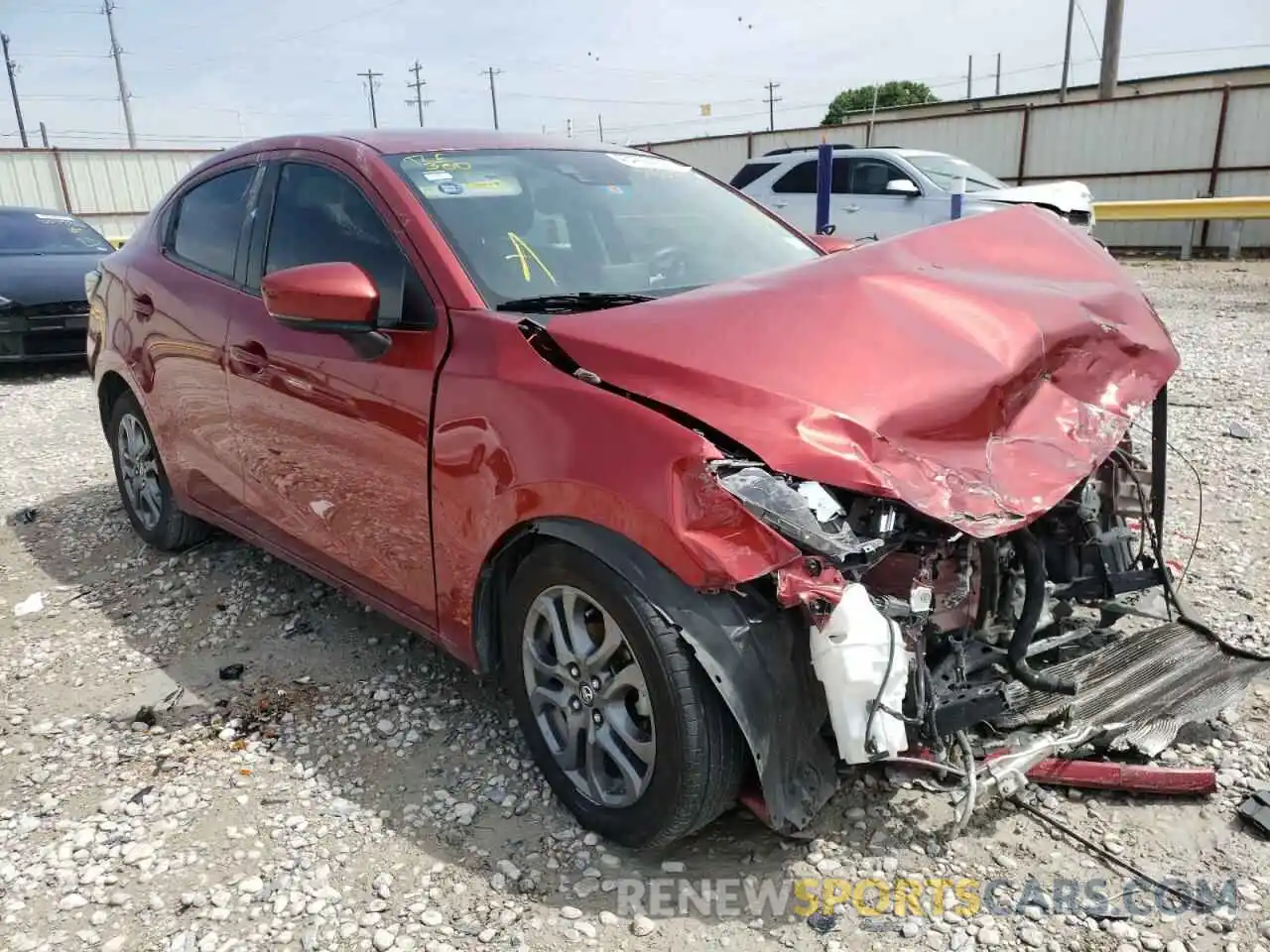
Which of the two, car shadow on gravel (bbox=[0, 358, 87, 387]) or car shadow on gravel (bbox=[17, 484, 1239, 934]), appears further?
car shadow on gravel (bbox=[0, 358, 87, 387])

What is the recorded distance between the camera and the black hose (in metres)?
2.61

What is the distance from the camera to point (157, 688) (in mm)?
3506

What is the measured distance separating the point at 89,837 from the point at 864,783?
214cm

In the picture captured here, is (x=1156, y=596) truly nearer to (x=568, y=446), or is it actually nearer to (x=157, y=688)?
(x=568, y=446)

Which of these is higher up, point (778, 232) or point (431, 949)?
point (778, 232)

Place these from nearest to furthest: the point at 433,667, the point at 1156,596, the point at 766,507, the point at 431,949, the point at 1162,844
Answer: the point at 766,507
the point at 431,949
the point at 1162,844
the point at 1156,596
the point at 433,667

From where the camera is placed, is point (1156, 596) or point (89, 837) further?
point (1156, 596)

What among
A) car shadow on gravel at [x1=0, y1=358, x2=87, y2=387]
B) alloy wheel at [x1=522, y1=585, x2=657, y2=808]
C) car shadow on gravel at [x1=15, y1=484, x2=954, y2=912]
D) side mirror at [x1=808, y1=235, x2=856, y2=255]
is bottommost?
car shadow on gravel at [x1=0, y1=358, x2=87, y2=387]

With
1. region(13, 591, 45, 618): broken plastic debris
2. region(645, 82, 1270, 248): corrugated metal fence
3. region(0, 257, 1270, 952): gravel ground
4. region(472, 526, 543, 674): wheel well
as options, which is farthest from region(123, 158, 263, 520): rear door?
region(645, 82, 1270, 248): corrugated metal fence

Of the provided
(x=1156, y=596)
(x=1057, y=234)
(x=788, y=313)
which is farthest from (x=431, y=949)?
(x=1057, y=234)

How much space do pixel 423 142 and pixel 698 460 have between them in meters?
1.86

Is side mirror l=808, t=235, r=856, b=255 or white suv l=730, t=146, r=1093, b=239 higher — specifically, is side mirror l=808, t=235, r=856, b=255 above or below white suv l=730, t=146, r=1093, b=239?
above

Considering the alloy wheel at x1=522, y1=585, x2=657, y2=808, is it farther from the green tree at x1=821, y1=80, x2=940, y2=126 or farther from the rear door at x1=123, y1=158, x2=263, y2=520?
the green tree at x1=821, y1=80, x2=940, y2=126

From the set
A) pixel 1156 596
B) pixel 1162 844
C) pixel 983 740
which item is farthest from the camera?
pixel 1156 596
